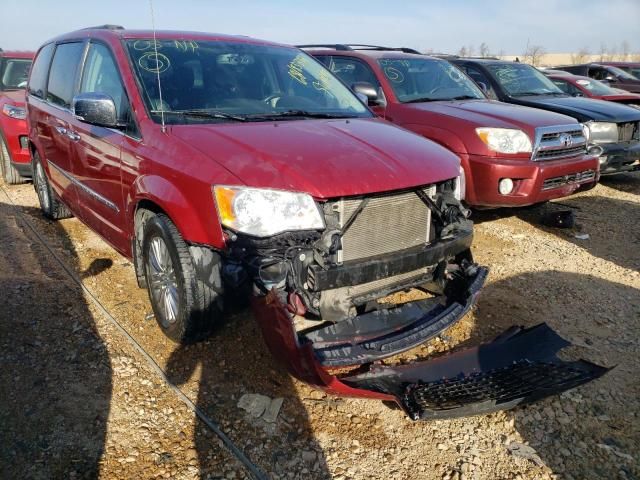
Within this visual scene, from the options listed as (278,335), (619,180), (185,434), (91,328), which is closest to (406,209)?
(278,335)

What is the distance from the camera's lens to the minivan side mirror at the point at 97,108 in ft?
10.6

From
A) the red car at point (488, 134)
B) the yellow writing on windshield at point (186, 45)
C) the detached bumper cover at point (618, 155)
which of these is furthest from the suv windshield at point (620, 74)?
the yellow writing on windshield at point (186, 45)

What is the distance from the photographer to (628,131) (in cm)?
746

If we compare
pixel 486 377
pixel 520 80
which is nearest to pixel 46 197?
pixel 486 377

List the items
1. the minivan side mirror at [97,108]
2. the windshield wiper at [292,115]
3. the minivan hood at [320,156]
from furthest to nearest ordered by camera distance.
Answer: the windshield wiper at [292,115] → the minivan side mirror at [97,108] → the minivan hood at [320,156]

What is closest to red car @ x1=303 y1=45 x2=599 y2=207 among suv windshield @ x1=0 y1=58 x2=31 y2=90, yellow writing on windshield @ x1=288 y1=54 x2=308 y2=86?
yellow writing on windshield @ x1=288 y1=54 x2=308 y2=86

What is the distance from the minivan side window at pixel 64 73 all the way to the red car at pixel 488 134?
97.0 inches

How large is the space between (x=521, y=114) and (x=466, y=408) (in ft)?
13.1

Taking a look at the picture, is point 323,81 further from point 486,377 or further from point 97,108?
point 486,377

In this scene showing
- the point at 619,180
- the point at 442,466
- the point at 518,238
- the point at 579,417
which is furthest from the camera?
the point at 619,180

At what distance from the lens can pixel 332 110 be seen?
12.5 ft

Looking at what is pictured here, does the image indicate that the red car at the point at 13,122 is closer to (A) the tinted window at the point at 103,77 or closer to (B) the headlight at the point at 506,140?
(A) the tinted window at the point at 103,77

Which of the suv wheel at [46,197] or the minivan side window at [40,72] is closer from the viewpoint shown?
the minivan side window at [40,72]

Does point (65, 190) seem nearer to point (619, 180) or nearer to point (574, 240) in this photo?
point (574, 240)
